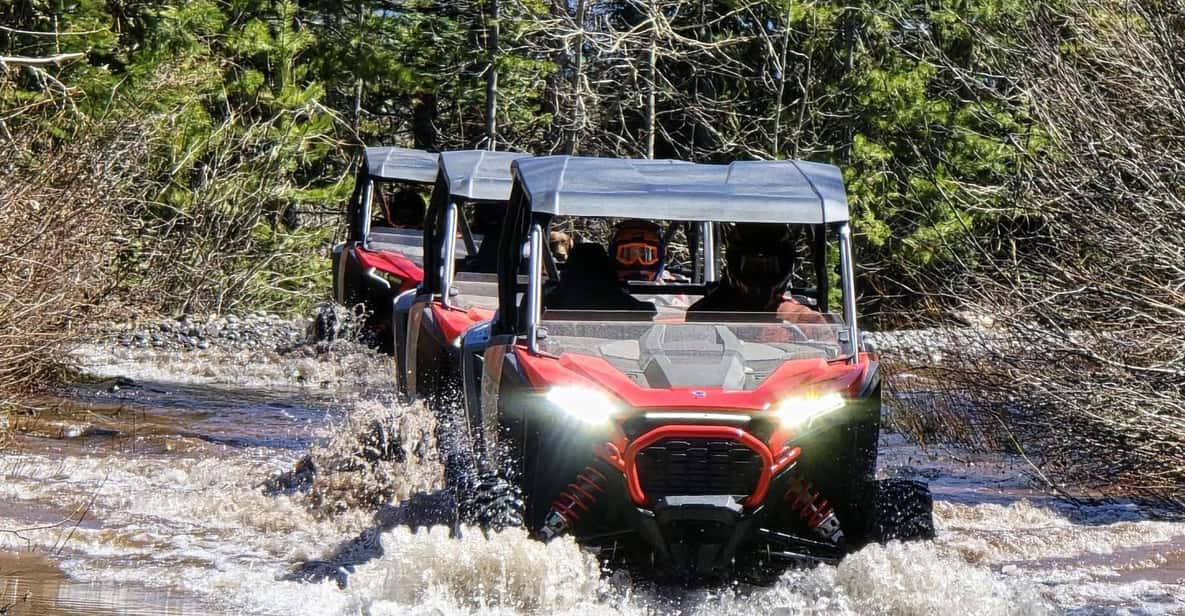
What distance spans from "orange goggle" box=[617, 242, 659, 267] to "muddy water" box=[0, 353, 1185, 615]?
1609mm

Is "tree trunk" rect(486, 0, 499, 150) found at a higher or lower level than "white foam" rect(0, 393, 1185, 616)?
lower

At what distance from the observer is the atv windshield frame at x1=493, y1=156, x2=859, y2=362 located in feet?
26.4

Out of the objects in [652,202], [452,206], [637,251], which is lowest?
[452,206]

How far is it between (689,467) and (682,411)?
0.23 meters

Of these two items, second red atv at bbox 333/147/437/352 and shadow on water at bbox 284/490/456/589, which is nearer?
shadow on water at bbox 284/490/456/589

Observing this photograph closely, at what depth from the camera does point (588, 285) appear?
28.8 ft

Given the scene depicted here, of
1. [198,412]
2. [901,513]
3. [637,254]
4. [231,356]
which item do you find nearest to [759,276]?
[901,513]

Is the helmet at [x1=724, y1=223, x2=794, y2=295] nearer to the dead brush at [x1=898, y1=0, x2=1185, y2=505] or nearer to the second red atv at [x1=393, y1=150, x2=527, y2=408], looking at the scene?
the second red atv at [x1=393, y1=150, x2=527, y2=408]

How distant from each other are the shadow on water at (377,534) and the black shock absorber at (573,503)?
34.6 inches

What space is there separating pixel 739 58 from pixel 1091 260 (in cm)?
1784

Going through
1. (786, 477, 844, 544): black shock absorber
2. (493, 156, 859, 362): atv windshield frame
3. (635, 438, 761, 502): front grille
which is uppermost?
(493, 156, 859, 362): atv windshield frame

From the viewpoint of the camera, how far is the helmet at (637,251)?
34.6 ft

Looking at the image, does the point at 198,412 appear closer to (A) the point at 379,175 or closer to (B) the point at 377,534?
(A) the point at 379,175

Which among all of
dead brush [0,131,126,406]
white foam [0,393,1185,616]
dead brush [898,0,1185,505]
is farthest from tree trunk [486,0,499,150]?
dead brush [898,0,1185,505]
